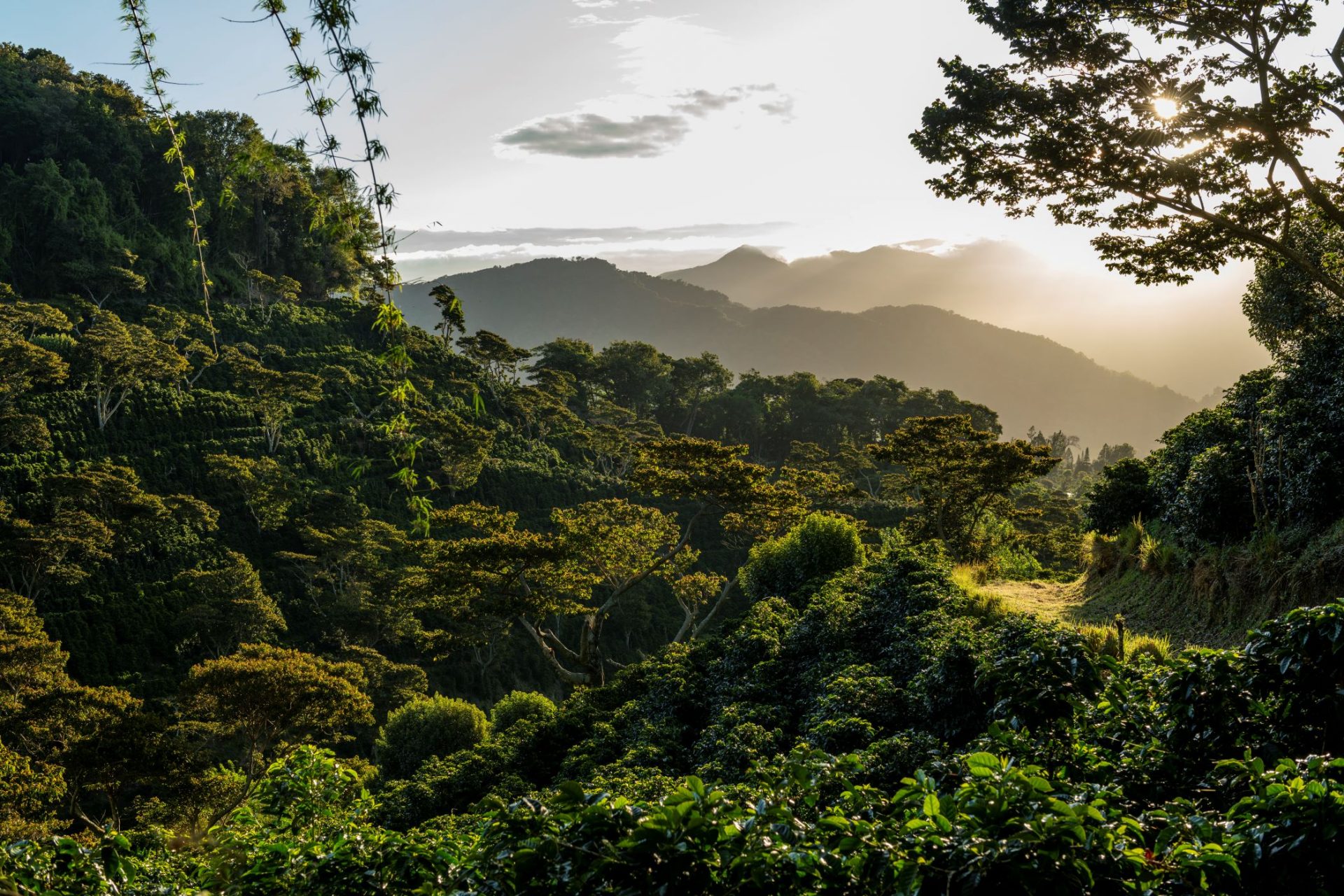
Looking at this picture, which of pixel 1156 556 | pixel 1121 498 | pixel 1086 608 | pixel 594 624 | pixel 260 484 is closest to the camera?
pixel 1156 556

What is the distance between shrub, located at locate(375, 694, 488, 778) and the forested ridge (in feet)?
0.31

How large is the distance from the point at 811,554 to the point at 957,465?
5126 millimetres

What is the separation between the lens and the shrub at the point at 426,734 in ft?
43.7

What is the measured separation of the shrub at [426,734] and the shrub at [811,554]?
5873 millimetres

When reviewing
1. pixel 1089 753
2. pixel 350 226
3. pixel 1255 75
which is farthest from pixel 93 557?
pixel 1255 75

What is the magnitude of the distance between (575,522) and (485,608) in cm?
248

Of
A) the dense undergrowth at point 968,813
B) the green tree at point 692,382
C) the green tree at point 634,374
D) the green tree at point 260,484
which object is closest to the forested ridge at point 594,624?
the dense undergrowth at point 968,813

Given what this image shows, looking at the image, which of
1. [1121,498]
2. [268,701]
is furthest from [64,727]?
[1121,498]

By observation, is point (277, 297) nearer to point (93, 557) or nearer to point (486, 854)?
point (93, 557)

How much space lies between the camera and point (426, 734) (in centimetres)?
1340

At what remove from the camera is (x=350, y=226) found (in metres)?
2.88

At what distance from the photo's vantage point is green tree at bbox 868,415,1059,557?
1563 cm

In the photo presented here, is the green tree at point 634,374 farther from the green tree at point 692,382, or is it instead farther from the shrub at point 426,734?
the shrub at point 426,734

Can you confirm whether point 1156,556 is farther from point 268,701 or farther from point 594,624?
point 268,701
